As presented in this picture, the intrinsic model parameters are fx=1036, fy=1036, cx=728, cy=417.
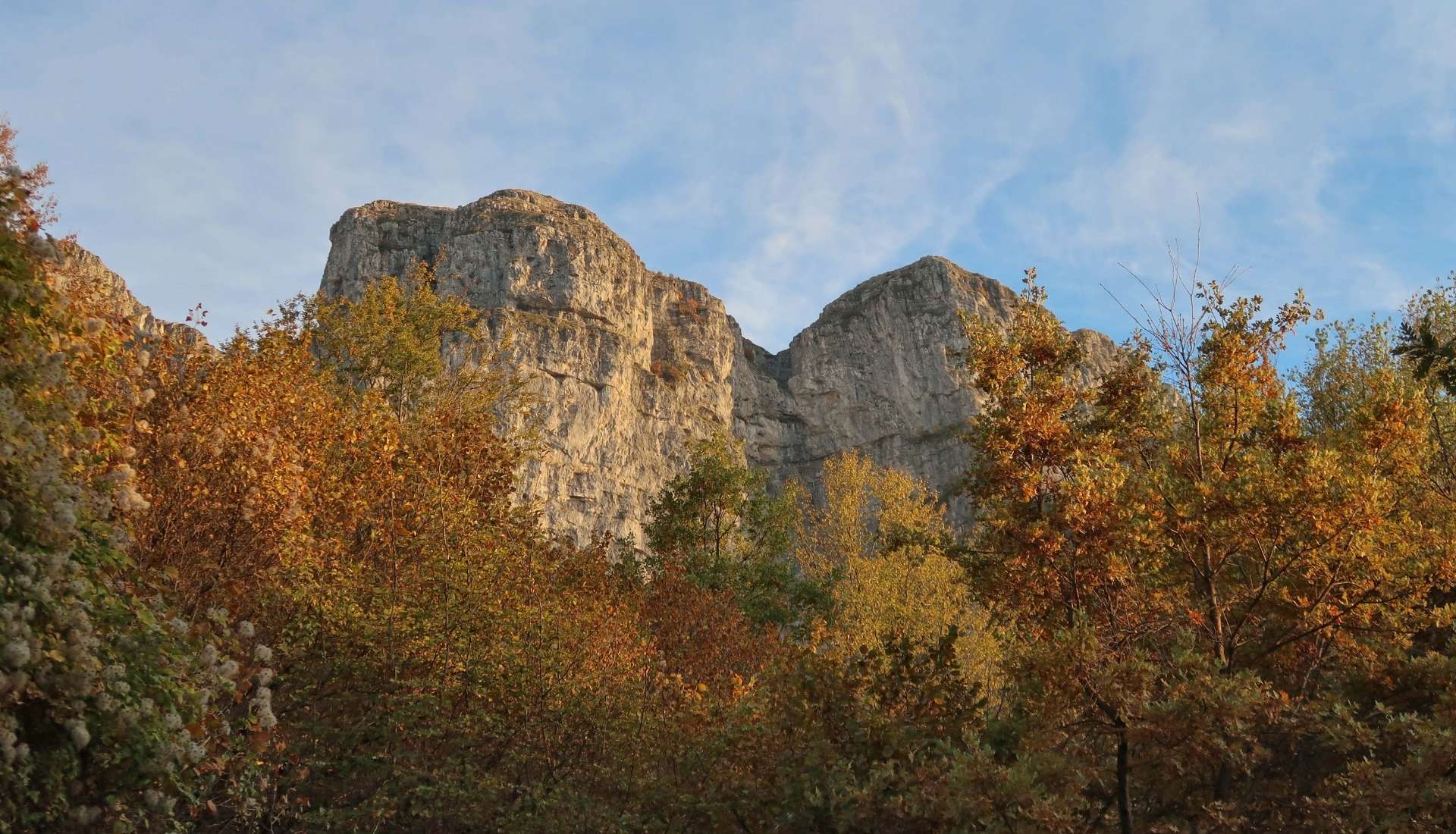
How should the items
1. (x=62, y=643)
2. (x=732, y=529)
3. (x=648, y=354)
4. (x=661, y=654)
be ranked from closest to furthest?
(x=62, y=643) → (x=661, y=654) → (x=732, y=529) → (x=648, y=354)

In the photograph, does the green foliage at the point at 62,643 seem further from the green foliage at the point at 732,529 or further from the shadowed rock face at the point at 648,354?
the shadowed rock face at the point at 648,354

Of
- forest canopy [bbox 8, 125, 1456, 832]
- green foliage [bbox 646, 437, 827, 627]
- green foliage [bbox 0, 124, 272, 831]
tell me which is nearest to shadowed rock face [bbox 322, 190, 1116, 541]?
green foliage [bbox 646, 437, 827, 627]

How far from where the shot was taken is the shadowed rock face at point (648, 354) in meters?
57.9

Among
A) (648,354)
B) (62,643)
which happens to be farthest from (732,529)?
(648,354)

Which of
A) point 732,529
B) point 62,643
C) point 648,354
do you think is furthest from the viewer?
point 648,354

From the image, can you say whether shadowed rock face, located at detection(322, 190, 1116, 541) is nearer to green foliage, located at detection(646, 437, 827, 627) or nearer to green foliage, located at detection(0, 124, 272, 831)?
green foliage, located at detection(646, 437, 827, 627)

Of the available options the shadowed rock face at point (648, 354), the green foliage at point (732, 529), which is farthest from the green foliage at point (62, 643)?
the shadowed rock face at point (648, 354)

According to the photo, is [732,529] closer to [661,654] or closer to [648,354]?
[661,654]

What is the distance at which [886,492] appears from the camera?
3888 cm

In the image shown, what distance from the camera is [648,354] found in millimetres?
66062

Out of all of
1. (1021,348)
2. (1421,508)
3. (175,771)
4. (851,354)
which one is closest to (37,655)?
(175,771)

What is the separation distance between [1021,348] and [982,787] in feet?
14.4

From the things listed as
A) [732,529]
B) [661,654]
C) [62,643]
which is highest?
[732,529]

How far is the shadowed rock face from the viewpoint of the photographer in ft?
190
